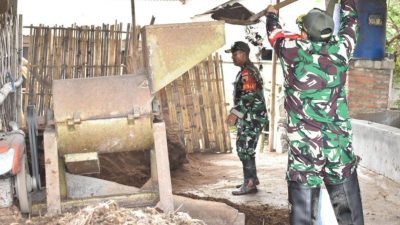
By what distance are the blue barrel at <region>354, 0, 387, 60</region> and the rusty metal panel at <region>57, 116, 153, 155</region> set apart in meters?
5.41

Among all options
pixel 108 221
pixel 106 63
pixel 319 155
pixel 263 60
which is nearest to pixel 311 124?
pixel 319 155

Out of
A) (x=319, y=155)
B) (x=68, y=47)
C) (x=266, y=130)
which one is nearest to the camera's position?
(x=319, y=155)

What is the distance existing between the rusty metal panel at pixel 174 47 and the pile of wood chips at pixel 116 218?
1.01 m

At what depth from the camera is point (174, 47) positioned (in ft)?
13.0

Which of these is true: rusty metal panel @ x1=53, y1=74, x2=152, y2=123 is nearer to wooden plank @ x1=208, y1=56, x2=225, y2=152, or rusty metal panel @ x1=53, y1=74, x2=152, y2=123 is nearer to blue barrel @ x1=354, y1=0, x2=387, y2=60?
blue barrel @ x1=354, y1=0, x2=387, y2=60

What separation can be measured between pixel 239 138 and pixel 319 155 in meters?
2.71

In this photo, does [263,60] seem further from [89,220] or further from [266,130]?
[89,220]

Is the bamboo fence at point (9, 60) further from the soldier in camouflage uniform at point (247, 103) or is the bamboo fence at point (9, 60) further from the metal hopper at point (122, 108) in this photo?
the soldier in camouflage uniform at point (247, 103)

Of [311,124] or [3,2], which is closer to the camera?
[311,124]

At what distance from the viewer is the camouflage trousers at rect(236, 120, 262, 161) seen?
6.29 m

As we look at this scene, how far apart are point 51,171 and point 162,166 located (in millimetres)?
801

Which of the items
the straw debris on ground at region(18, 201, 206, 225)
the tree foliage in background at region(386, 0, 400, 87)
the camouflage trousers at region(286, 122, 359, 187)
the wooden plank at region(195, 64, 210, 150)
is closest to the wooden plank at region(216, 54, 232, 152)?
the wooden plank at region(195, 64, 210, 150)

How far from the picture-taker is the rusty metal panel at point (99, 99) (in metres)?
3.79

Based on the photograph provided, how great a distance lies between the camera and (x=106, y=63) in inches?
354
